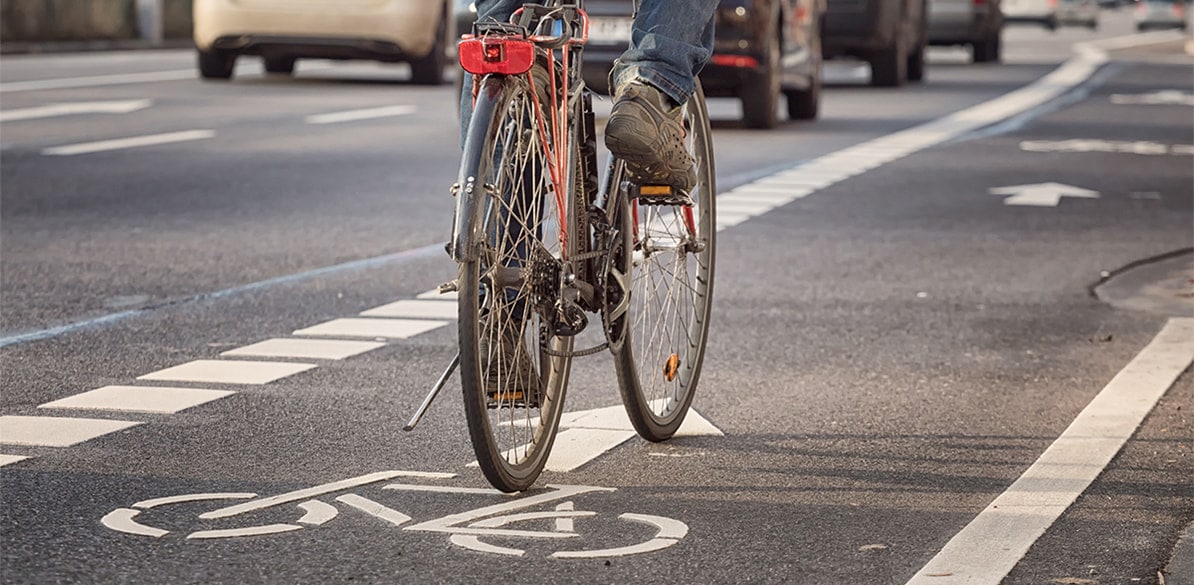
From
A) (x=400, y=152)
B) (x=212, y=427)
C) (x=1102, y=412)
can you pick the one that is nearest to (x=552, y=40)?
(x=212, y=427)

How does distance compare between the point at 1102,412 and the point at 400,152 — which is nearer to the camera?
the point at 1102,412

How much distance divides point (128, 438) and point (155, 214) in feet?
18.2

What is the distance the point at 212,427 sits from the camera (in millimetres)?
5449

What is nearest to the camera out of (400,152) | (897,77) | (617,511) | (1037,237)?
(617,511)

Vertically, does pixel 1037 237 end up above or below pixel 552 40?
below

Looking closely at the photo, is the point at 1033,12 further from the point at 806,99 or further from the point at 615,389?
the point at 615,389

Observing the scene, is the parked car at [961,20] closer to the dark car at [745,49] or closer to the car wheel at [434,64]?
the car wheel at [434,64]

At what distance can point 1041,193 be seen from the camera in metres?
12.6

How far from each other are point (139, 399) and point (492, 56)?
5.78 feet

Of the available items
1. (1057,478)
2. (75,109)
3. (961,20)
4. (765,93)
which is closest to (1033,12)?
(961,20)

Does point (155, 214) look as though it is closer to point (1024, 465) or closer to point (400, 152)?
point (400, 152)

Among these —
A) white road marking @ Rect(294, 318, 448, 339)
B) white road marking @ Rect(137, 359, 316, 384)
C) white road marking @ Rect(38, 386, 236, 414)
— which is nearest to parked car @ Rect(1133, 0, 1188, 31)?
white road marking @ Rect(294, 318, 448, 339)

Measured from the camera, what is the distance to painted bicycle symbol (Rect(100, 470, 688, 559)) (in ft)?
14.2

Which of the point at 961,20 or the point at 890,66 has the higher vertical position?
the point at 890,66
